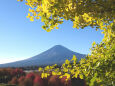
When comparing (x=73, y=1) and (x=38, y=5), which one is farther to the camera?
(x=38, y=5)

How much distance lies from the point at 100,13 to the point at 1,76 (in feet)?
66.4

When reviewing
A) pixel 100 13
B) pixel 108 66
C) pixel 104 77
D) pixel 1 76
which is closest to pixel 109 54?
pixel 108 66

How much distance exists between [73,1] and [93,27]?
7.25ft

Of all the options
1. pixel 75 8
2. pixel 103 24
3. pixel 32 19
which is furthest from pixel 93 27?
pixel 32 19

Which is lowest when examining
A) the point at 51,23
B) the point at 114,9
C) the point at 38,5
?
the point at 51,23

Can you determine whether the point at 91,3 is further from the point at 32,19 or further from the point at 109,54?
the point at 32,19

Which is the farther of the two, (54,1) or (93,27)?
(93,27)

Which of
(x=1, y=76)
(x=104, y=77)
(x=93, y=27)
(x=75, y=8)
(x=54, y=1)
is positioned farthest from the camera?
(x=1, y=76)

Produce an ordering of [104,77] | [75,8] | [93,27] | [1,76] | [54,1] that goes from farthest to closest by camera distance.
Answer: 1. [1,76]
2. [93,27]
3. [75,8]
4. [104,77]
5. [54,1]

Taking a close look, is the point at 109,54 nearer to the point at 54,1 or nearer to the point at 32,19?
the point at 54,1

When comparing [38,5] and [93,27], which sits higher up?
[38,5]

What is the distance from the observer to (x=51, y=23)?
17.5ft

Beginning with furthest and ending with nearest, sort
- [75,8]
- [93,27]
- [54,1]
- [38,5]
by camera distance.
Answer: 1. [93,27]
2. [38,5]
3. [75,8]
4. [54,1]

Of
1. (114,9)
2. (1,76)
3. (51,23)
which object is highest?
(114,9)
